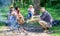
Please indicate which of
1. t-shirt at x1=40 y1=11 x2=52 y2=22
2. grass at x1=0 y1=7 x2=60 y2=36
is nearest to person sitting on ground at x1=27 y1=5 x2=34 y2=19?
grass at x1=0 y1=7 x2=60 y2=36

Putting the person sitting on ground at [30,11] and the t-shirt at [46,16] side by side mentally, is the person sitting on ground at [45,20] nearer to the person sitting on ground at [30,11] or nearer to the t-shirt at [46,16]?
the t-shirt at [46,16]

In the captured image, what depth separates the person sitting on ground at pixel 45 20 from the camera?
2.20m

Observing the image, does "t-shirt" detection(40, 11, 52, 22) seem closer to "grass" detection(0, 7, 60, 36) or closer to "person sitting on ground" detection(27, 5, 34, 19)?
"grass" detection(0, 7, 60, 36)

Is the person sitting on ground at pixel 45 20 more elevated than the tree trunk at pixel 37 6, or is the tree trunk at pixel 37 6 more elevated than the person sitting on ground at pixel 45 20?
the tree trunk at pixel 37 6

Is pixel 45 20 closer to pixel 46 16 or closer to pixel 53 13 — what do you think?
pixel 46 16

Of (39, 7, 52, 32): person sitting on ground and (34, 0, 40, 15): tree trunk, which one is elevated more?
(34, 0, 40, 15): tree trunk

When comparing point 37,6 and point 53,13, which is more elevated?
point 37,6

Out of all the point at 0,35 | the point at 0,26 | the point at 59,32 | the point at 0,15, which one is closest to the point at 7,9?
the point at 0,15

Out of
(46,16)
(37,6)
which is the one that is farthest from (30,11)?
(46,16)

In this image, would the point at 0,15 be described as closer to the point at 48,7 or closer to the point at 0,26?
the point at 0,26

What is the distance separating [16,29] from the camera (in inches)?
86.8

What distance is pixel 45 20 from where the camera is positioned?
2240 mm

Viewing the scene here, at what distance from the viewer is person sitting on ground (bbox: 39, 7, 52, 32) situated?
86.6 inches

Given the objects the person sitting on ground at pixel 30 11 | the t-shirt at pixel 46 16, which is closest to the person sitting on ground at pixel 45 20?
the t-shirt at pixel 46 16
